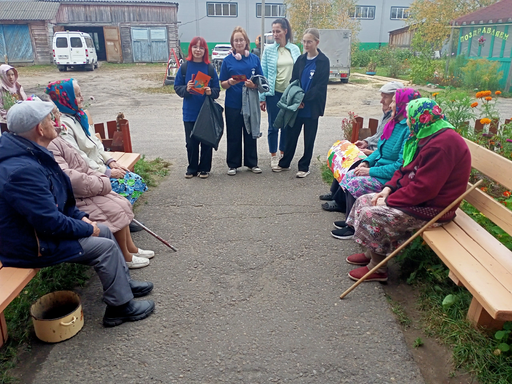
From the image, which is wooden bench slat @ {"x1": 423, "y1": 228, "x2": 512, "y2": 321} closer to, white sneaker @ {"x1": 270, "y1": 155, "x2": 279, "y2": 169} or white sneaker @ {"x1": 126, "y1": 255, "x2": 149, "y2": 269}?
white sneaker @ {"x1": 126, "y1": 255, "x2": 149, "y2": 269}

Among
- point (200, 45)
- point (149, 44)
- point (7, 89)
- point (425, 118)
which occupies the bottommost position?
point (7, 89)

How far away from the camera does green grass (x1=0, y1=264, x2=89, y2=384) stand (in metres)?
2.78

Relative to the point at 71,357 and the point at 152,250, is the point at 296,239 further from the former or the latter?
the point at 71,357

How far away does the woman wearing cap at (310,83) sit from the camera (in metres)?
5.80

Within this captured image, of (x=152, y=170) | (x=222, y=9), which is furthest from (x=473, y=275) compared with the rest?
(x=222, y=9)

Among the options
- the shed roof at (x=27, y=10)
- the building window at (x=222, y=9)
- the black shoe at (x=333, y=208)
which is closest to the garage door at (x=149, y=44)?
the shed roof at (x=27, y=10)

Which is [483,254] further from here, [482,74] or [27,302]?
[482,74]

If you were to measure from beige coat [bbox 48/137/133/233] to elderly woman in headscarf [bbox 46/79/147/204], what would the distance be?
1.07ft

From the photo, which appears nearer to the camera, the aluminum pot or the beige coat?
the aluminum pot

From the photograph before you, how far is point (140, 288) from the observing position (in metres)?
3.51

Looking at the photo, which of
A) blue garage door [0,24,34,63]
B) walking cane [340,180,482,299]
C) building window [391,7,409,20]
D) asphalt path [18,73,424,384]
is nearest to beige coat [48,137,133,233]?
asphalt path [18,73,424,384]

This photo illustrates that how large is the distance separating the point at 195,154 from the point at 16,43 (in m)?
28.9

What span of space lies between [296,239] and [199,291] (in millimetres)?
1333

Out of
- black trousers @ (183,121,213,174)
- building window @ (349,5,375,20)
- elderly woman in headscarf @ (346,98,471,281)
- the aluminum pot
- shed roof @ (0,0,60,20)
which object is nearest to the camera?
the aluminum pot
